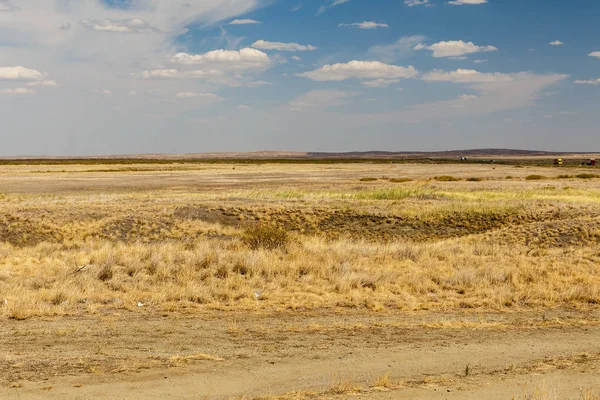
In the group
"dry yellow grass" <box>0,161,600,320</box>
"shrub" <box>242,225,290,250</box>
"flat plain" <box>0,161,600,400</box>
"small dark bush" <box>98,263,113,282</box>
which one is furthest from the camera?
"shrub" <box>242,225,290,250</box>

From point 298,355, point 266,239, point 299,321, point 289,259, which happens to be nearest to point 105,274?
point 289,259

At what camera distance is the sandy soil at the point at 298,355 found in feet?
29.7

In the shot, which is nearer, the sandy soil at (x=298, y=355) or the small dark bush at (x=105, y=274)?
the sandy soil at (x=298, y=355)

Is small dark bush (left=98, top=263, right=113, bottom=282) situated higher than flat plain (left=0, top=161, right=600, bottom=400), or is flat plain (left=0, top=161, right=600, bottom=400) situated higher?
small dark bush (left=98, top=263, right=113, bottom=282)

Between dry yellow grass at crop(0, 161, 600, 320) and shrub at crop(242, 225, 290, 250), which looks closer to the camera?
dry yellow grass at crop(0, 161, 600, 320)

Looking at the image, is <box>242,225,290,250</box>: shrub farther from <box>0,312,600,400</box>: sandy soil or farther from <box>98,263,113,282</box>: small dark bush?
<box>0,312,600,400</box>: sandy soil

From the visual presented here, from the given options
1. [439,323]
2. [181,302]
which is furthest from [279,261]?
[439,323]

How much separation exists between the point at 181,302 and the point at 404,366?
262 inches

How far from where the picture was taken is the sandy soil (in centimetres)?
904

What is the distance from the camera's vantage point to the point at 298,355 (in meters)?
10.8

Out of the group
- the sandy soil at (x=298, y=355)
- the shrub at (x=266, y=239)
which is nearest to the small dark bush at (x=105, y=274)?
the sandy soil at (x=298, y=355)

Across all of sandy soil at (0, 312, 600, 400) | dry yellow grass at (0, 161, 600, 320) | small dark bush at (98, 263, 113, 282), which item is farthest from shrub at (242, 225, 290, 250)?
sandy soil at (0, 312, 600, 400)

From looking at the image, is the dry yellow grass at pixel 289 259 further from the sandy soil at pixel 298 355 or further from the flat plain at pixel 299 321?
the sandy soil at pixel 298 355

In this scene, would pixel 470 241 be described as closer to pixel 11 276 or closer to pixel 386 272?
pixel 386 272
